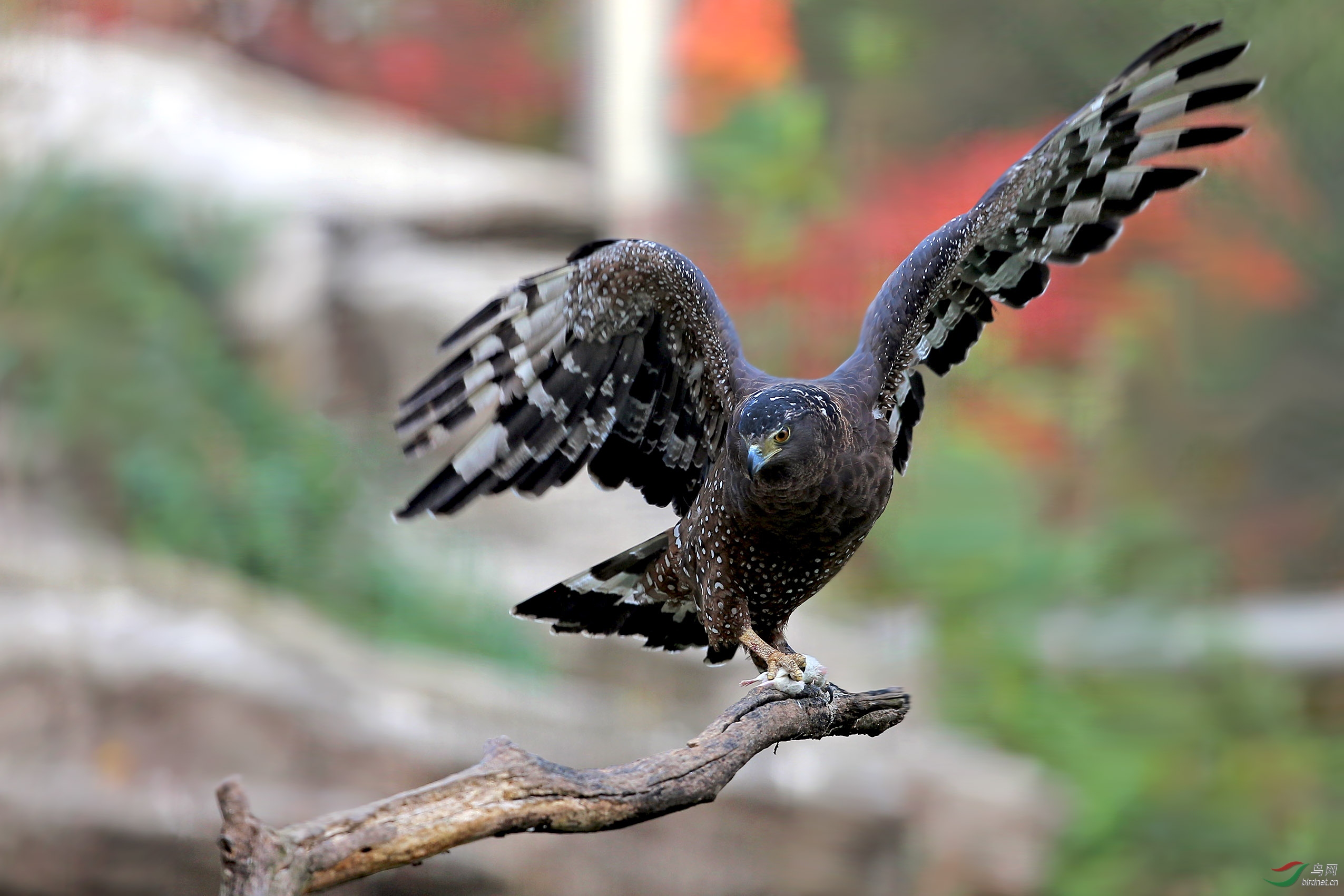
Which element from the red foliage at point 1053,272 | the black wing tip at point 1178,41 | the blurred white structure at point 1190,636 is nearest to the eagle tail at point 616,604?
the black wing tip at point 1178,41

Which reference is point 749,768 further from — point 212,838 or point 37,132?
point 37,132

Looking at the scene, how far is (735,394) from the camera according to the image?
2482 mm

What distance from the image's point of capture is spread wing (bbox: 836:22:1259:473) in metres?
2.27

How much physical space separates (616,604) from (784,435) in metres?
0.85

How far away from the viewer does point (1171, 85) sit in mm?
2256

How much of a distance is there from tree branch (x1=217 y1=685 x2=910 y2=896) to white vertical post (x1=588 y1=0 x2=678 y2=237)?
504cm

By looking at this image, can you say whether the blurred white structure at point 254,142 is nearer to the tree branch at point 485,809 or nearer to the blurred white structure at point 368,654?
the blurred white structure at point 368,654

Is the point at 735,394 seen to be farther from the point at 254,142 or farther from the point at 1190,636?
the point at 254,142

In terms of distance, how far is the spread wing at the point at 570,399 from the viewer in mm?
2672

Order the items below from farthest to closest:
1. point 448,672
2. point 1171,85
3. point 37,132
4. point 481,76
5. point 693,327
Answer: point 481,76
point 37,132
point 448,672
point 693,327
point 1171,85

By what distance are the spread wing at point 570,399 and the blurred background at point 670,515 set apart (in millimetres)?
2312

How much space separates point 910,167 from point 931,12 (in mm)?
866

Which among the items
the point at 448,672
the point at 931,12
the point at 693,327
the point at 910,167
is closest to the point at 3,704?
the point at 448,672

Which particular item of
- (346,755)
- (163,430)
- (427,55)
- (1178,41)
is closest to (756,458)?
(1178,41)
